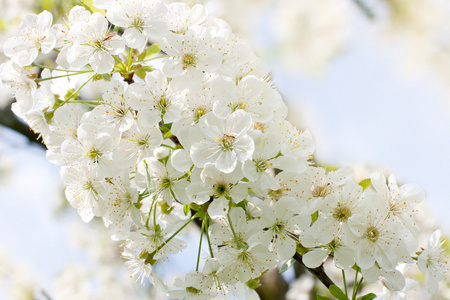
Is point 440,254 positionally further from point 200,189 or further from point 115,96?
point 115,96

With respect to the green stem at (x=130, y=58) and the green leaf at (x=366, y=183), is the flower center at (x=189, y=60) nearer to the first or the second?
the green stem at (x=130, y=58)

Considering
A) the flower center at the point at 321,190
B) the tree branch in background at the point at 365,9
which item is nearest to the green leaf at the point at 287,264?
the flower center at the point at 321,190

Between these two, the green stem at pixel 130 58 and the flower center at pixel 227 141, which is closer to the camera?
the flower center at pixel 227 141

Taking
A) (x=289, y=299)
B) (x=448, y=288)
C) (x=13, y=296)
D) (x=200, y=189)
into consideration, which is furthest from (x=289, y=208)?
(x=13, y=296)

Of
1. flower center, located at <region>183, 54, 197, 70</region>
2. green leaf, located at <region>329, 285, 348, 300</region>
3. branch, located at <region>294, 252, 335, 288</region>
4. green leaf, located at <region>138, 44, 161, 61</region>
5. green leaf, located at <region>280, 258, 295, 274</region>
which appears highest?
flower center, located at <region>183, 54, 197, 70</region>

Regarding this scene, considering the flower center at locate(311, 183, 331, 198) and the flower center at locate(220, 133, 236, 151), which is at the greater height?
the flower center at locate(220, 133, 236, 151)

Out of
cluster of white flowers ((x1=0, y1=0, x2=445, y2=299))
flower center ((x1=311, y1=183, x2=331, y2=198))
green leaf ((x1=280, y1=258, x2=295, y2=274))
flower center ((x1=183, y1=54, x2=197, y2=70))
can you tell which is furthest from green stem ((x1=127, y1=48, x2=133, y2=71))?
green leaf ((x1=280, y1=258, x2=295, y2=274))

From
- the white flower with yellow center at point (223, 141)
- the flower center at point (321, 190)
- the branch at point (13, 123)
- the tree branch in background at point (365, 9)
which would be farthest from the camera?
the tree branch in background at point (365, 9)

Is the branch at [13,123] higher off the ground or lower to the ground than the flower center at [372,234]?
lower

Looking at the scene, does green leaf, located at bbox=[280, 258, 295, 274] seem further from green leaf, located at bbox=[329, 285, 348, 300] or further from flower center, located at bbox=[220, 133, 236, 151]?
flower center, located at bbox=[220, 133, 236, 151]

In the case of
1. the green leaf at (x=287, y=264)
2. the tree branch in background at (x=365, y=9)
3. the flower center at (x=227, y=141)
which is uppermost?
the flower center at (x=227, y=141)
